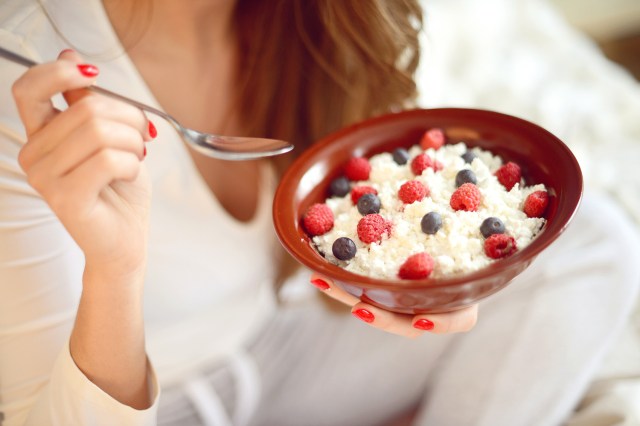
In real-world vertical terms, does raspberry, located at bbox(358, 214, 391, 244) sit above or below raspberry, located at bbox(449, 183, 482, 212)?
below

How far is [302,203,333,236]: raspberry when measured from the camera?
0.74 meters

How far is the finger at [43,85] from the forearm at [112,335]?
6.9 inches

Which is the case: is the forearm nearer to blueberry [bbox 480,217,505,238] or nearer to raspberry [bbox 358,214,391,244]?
raspberry [bbox 358,214,391,244]

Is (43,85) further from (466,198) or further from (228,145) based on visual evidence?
(466,198)

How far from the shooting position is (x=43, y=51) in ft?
2.55

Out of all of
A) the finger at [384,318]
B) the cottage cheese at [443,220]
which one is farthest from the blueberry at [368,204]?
the finger at [384,318]

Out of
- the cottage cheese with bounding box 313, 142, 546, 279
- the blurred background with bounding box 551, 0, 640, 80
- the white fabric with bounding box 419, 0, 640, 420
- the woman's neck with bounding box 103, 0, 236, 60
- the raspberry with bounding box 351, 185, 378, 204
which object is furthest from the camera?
the blurred background with bounding box 551, 0, 640, 80

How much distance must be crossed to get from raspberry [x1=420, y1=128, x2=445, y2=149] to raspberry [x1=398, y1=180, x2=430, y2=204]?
0.11 m

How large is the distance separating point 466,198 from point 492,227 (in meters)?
0.06

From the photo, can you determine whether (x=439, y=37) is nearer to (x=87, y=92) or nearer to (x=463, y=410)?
(x=463, y=410)

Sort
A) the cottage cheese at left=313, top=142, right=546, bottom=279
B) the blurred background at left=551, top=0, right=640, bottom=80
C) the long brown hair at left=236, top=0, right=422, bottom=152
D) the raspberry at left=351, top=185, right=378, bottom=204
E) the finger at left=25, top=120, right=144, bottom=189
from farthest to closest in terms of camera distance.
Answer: the blurred background at left=551, top=0, right=640, bottom=80
the long brown hair at left=236, top=0, right=422, bottom=152
the raspberry at left=351, top=185, right=378, bottom=204
the cottage cheese at left=313, top=142, right=546, bottom=279
the finger at left=25, top=120, right=144, bottom=189

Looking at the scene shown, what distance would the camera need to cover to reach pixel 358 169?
0.81m

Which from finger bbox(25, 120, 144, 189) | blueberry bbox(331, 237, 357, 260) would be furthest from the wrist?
blueberry bbox(331, 237, 357, 260)

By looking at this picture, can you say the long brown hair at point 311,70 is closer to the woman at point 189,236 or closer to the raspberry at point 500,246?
the woman at point 189,236
